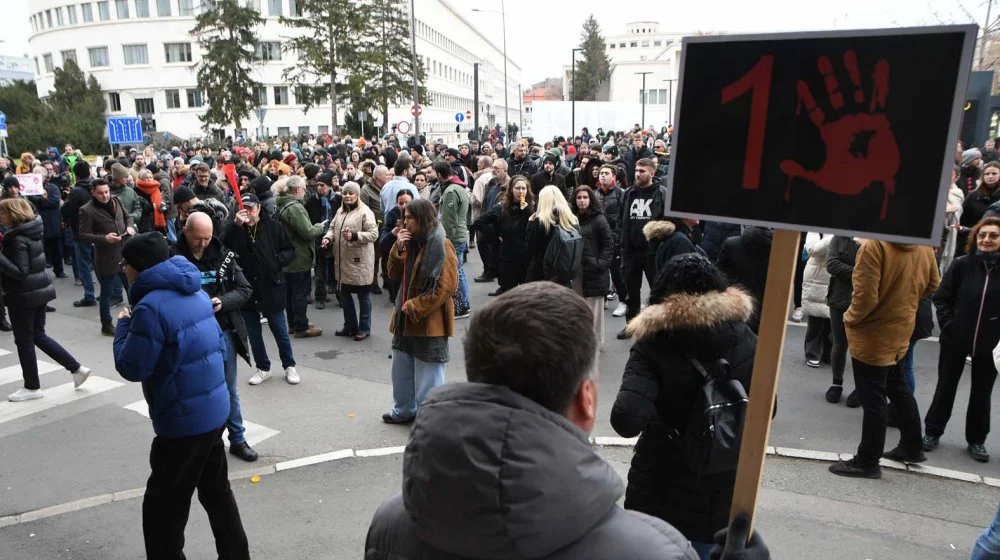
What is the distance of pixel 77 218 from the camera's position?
10562 millimetres

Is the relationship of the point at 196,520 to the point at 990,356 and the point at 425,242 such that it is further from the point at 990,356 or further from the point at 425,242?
the point at 990,356

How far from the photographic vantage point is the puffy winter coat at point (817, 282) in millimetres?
7348

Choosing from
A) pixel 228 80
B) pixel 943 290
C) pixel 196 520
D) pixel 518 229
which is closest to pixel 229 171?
pixel 518 229

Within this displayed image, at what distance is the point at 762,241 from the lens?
236 inches

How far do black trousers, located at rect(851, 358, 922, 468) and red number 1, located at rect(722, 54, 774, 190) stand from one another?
339 centimetres

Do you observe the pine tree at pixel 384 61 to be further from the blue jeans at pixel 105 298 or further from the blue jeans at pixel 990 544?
the blue jeans at pixel 990 544

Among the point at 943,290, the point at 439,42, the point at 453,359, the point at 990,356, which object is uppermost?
the point at 439,42

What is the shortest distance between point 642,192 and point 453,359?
296 centimetres

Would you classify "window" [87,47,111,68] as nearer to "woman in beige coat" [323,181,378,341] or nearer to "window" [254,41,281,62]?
"window" [254,41,281,62]

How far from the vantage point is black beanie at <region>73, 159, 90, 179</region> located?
1027 centimetres

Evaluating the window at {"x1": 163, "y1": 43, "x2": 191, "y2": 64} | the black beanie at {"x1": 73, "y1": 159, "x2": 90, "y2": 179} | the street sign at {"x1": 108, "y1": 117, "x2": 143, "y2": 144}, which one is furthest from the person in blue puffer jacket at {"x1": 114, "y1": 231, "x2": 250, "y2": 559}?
the window at {"x1": 163, "y1": 43, "x2": 191, "y2": 64}

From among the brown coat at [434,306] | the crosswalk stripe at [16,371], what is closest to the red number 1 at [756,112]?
the brown coat at [434,306]

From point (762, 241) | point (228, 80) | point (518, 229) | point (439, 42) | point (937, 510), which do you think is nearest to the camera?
point (937, 510)

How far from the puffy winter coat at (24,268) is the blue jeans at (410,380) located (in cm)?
353
